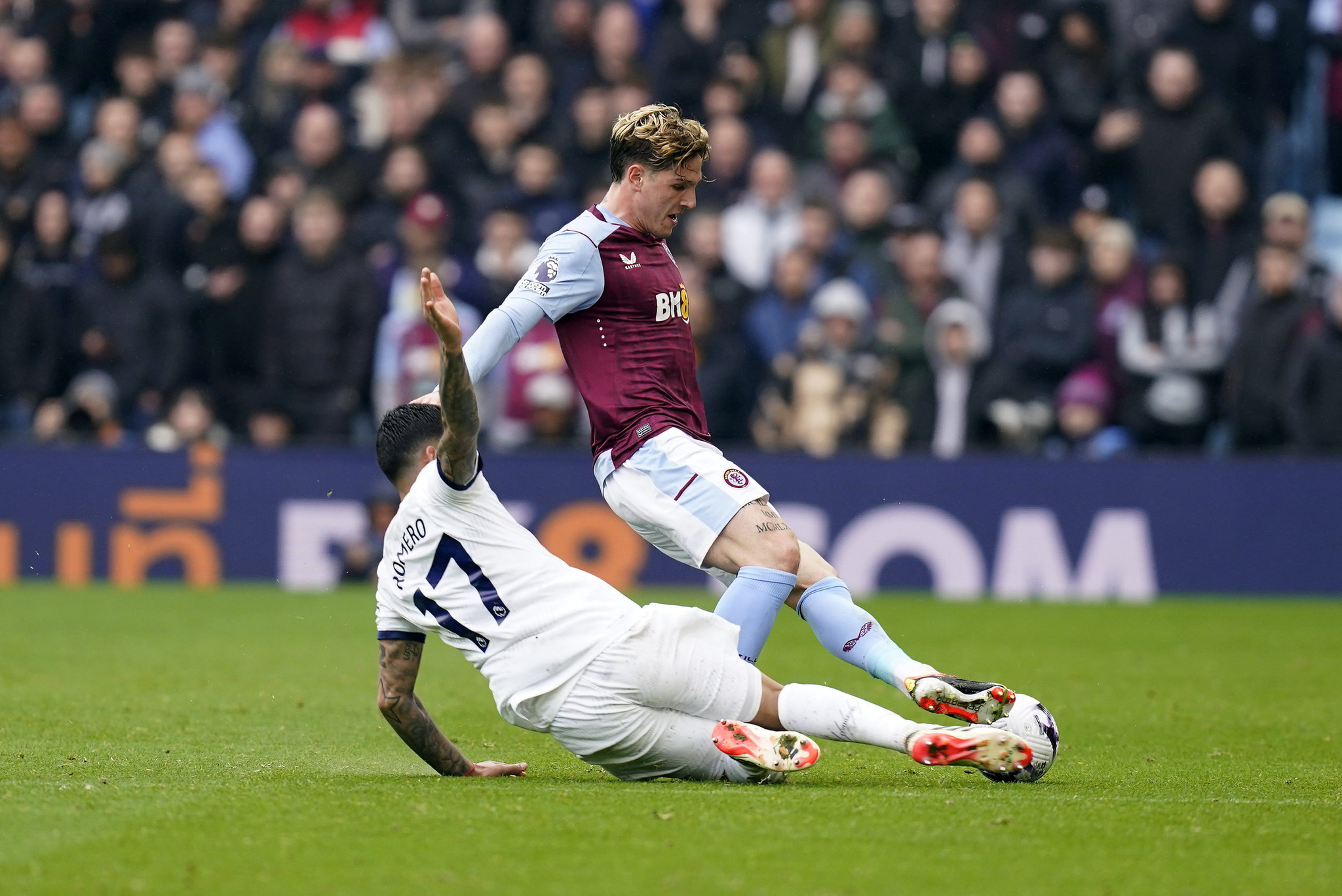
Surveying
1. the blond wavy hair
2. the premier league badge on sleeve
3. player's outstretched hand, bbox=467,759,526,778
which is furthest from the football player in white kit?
the blond wavy hair

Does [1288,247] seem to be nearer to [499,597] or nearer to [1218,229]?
[1218,229]

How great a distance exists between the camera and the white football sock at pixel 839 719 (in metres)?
5.23

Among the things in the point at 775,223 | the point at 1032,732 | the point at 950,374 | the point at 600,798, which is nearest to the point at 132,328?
the point at 775,223

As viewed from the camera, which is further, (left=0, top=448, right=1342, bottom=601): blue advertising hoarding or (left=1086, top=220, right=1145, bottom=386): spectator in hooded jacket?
(left=1086, top=220, right=1145, bottom=386): spectator in hooded jacket

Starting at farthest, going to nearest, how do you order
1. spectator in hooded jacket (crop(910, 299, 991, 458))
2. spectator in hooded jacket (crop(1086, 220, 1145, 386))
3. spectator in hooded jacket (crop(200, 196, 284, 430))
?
spectator in hooded jacket (crop(200, 196, 284, 430)), spectator in hooded jacket (crop(910, 299, 991, 458)), spectator in hooded jacket (crop(1086, 220, 1145, 386))

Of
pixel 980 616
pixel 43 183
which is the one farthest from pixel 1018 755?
pixel 43 183

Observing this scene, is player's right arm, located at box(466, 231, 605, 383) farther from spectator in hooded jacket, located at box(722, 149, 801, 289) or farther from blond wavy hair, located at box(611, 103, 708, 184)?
spectator in hooded jacket, located at box(722, 149, 801, 289)

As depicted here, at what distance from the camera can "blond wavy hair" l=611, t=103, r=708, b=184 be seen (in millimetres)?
5910

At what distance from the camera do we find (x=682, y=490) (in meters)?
5.82

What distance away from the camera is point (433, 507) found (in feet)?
17.4

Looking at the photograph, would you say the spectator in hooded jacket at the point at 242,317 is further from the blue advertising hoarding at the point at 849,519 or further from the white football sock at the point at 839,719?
the white football sock at the point at 839,719

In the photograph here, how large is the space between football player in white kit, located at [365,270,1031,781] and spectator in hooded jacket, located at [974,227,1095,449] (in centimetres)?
805

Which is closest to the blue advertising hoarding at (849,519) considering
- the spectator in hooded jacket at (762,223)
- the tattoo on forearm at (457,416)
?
the spectator in hooded jacket at (762,223)

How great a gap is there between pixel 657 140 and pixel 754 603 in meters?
1.63
